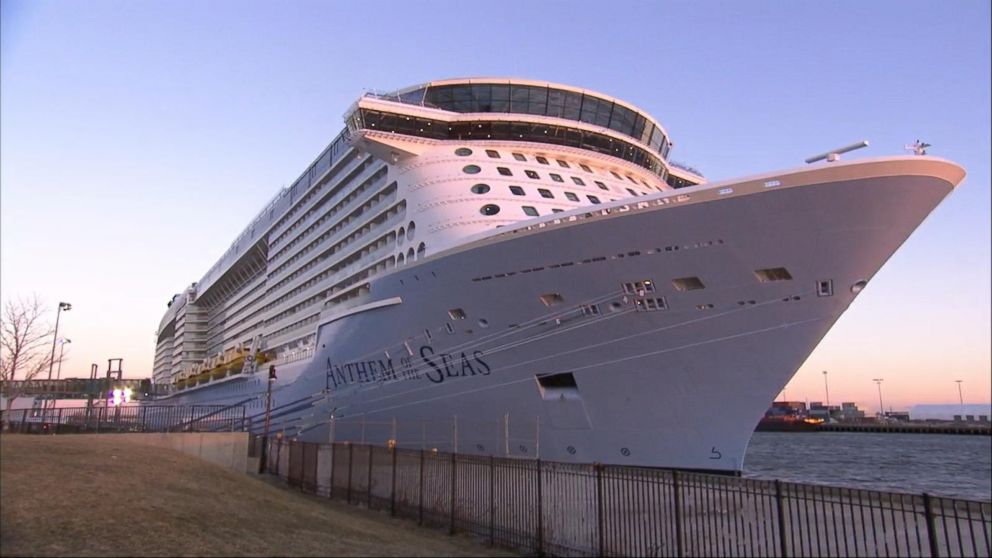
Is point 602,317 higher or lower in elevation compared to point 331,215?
lower

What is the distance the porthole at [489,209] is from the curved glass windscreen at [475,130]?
4366 millimetres

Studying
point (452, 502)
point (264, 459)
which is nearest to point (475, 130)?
point (264, 459)

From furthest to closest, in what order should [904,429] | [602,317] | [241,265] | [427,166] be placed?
[904,429] → [241,265] → [427,166] → [602,317]

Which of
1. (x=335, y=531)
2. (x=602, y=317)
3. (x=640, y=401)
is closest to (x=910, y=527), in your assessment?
(x=640, y=401)

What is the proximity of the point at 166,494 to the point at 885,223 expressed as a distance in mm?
A: 13738

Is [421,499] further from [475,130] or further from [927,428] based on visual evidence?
Result: [927,428]

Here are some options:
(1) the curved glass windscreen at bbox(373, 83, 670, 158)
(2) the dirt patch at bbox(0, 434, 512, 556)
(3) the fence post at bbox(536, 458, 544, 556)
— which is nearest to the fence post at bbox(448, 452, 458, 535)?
(2) the dirt patch at bbox(0, 434, 512, 556)

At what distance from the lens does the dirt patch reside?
7833 millimetres

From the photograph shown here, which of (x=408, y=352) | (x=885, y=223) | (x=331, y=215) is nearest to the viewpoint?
(x=885, y=223)

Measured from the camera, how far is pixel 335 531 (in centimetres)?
988

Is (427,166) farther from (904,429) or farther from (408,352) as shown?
(904,429)

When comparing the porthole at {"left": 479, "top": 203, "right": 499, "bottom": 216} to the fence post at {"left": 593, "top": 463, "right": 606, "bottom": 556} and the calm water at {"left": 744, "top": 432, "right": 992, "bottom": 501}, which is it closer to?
the fence post at {"left": 593, "top": 463, "right": 606, "bottom": 556}

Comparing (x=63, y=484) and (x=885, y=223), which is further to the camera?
(x=885, y=223)

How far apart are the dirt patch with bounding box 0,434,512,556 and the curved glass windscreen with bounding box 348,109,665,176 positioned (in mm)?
13347
